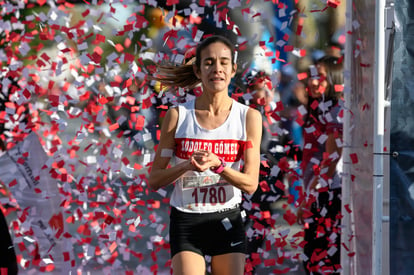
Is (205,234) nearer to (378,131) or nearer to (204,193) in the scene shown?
(204,193)

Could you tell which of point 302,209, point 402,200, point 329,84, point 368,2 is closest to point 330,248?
point 302,209

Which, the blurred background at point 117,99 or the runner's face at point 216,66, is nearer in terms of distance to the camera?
the runner's face at point 216,66

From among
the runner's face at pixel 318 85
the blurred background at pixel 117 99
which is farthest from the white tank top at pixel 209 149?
the runner's face at pixel 318 85

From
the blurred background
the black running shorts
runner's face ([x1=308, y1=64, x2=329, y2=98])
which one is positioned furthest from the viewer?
runner's face ([x1=308, y1=64, x2=329, y2=98])

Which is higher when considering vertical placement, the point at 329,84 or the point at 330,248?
the point at 329,84

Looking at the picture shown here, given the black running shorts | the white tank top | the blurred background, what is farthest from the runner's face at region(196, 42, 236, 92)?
Answer: the blurred background

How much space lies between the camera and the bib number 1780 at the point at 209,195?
16.8 feet

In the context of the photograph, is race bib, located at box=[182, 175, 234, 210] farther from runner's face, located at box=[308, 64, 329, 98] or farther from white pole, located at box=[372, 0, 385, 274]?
runner's face, located at box=[308, 64, 329, 98]

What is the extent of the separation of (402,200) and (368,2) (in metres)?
1.39

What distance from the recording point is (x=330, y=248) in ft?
24.4

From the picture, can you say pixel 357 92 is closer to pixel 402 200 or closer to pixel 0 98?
pixel 402 200

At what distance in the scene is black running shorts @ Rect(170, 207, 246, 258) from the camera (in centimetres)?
509

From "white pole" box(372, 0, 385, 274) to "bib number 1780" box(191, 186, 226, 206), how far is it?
101 centimetres

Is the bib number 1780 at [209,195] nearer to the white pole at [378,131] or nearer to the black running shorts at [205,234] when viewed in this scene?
the black running shorts at [205,234]
